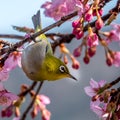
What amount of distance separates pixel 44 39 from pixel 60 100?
26.4 ft

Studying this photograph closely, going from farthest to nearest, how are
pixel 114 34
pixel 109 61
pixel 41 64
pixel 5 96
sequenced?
pixel 114 34, pixel 109 61, pixel 5 96, pixel 41 64

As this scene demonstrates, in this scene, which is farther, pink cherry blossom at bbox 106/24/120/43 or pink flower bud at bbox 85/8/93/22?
pink cherry blossom at bbox 106/24/120/43

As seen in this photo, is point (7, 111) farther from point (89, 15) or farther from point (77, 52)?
point (89, 15)

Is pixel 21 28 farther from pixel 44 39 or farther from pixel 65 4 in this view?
pixel 65 4

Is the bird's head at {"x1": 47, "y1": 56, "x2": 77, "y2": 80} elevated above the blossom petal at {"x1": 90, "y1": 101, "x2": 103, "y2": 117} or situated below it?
above

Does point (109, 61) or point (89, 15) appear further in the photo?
point (109, 61)

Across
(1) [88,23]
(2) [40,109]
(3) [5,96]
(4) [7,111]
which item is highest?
(1) [88,23]

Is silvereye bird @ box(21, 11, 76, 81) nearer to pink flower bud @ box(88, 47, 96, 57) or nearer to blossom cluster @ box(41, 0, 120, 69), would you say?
blossom cluster @ box(41, 0, 120, 69)

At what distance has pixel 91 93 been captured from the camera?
1995 millimetres

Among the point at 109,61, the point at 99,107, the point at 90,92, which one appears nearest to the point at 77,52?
the point at 109,61

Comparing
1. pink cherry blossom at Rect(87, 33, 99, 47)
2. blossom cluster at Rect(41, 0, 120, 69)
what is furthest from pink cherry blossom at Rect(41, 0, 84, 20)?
pink cherry blossom at Rect(87, 33, 99, 47)

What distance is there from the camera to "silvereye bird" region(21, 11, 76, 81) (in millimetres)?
1655

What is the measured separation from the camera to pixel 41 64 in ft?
5.56

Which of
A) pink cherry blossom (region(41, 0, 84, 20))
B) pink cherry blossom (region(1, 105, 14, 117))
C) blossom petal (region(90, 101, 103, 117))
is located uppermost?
pink cherry blossom (region(41, 0, 84, 20))
